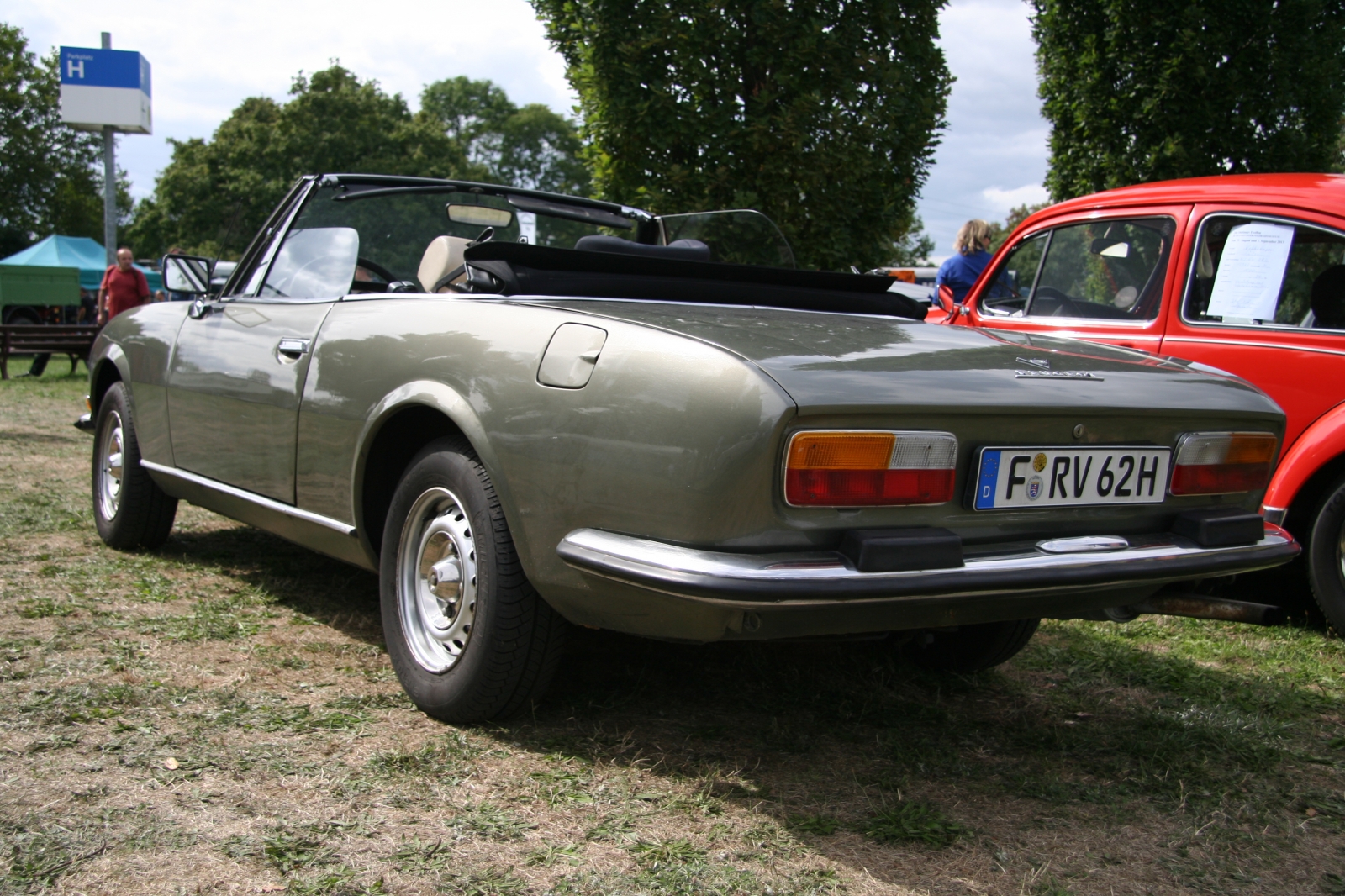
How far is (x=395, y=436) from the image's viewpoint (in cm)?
300

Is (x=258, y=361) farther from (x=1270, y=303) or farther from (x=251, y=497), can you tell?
(x=1270, y=303)

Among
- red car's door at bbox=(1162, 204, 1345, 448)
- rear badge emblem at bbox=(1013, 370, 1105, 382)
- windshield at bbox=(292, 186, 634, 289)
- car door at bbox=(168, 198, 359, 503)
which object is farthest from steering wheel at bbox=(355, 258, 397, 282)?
red car's door at bbox=(1162, 204, 1345, 448)

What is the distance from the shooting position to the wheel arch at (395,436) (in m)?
2.61

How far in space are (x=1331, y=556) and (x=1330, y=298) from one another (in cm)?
93

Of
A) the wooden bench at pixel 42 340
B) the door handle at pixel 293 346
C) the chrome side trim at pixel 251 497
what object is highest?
the door handle at pixel 293 346

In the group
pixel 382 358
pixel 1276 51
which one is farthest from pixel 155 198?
pixel 382 358

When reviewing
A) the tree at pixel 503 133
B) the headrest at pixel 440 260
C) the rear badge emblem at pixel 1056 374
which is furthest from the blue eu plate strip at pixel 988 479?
the tree at pixel 503 133

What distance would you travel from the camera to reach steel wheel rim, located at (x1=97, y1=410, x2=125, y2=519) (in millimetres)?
4605

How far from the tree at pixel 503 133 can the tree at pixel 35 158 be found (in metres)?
31.7

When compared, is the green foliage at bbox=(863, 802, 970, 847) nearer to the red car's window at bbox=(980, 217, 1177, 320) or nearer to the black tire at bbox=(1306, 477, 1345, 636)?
the black tire at bbox=(1306, 477, 1345, 636)

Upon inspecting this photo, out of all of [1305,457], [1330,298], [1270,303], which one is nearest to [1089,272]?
[1270,303]

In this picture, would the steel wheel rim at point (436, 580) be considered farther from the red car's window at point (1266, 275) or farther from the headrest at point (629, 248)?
the red car's window at point (1266, 275)

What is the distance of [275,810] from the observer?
7.31ft

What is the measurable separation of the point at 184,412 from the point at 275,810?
2.13m
